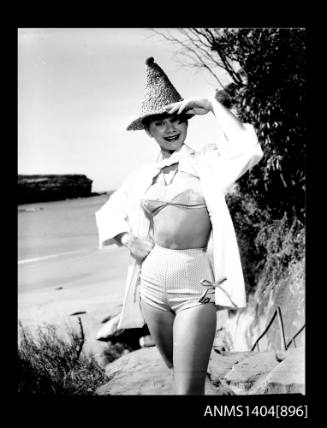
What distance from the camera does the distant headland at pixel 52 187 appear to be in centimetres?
393

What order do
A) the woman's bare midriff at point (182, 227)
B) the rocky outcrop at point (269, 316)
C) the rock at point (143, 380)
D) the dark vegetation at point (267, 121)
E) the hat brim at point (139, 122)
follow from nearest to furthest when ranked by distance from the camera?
the woman's bare midriff at point (182, 227) → the hat brim at point (139, 122) → the rock at point (143, 380) → the dark vegetation at point (267, 121) → the rocky outcrop at point (269, 316)

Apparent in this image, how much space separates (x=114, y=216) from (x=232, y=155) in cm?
84

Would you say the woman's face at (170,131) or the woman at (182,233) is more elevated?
the woman's face at (170,131)

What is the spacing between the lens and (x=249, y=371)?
3.72 metres

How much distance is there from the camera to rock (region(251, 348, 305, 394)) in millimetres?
3555

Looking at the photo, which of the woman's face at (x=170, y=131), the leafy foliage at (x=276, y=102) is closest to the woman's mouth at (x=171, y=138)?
the woman's face at (x=170, y=131)

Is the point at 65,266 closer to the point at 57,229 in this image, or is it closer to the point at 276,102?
the point at 57,229

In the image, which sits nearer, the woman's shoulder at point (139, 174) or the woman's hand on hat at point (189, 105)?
the woman's hand on hat at point (189, 105)

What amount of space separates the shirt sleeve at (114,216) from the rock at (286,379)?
1.38 metres

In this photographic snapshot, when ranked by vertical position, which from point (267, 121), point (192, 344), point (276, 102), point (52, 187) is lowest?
point (192, 344)

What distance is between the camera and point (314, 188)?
368cm

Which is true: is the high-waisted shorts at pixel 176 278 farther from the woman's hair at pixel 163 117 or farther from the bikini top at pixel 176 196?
the woman's hair at pixel 163 117

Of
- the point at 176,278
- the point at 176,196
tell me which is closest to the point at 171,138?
the point at 176,196

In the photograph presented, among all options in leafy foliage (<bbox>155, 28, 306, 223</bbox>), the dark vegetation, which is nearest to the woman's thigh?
the dark vegetation
